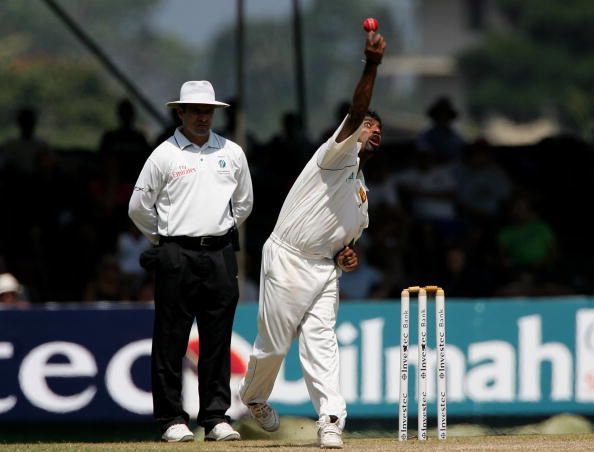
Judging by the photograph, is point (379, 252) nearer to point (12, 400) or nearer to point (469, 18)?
point (12, 400)

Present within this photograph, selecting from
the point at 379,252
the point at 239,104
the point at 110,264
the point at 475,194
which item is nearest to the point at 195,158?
the point at 239,104

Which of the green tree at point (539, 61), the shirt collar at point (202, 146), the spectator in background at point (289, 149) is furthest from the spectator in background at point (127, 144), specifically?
the green tree at point (539, 61)


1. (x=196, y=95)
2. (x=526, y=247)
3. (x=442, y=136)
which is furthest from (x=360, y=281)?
(x=196, y=95)

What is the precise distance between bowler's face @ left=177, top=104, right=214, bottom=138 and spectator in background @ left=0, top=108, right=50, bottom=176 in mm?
7915

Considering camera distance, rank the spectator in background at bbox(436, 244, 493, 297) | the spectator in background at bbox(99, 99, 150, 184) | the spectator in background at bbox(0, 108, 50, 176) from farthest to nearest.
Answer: the spectator in background at bbox(0, 108, 50, 176) < the spectator in background at bbox(99, 99, 150, 184) < the spectator in background at bbox(436, 244, 493, 297)

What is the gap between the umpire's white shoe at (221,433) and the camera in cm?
1007

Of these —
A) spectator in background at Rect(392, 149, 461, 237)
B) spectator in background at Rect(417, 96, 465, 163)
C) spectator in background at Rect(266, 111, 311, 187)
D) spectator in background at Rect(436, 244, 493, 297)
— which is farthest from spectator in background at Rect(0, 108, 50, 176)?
spectator in background at Rect(436, 244, 493, 297)

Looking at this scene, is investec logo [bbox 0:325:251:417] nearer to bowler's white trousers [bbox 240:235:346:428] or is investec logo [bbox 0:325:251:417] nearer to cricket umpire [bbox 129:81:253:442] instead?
cricket umpire [bbox 129:81:253:442]

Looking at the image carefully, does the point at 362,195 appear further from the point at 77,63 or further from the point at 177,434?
the point at 77,63

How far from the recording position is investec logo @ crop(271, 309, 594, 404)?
11992 millimetres

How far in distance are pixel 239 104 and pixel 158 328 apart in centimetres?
449

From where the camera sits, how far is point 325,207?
31.0 ft

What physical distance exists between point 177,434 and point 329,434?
1.29m

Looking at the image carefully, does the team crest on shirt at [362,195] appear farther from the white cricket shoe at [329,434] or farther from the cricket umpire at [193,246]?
the white cricket shoe at [329,434]
